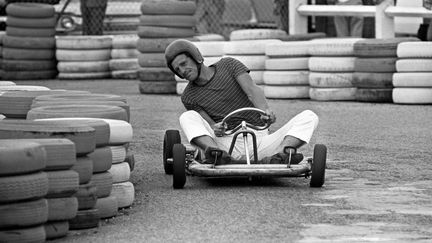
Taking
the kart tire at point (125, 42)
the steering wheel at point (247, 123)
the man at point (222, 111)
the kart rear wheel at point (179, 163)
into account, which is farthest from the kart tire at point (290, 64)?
the kart rear wheel at point (179, 163)

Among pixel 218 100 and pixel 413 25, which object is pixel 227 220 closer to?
pixel 218 100

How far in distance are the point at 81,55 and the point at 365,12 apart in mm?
4585

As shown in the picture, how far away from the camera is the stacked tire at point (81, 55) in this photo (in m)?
18.9

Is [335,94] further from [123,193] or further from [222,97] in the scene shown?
[123,193]

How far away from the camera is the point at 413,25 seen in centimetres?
1773

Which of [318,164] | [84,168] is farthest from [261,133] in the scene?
[84,168]

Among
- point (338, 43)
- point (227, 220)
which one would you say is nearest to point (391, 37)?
point (338, 43)

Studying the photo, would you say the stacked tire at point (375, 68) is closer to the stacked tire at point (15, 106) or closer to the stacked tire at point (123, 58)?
the stacked tire at point (123, 58)

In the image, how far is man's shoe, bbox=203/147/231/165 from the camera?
25.9 feet

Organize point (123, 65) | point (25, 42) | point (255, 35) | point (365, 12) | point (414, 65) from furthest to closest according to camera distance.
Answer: point (123, 65), point (25, 42), point (255, 35), point (365, 12), point (414, 65)

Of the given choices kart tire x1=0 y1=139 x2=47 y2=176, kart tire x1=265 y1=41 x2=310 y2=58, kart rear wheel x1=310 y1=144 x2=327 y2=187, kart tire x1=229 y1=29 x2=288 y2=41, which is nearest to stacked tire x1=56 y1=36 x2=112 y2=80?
kart tire x1=229 y1=29 x2=288 y2=41

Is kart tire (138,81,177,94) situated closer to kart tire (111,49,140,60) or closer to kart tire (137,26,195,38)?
kart tire (137,26,195,38)

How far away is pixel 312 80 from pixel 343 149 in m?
4.83

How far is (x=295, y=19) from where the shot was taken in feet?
59.8
